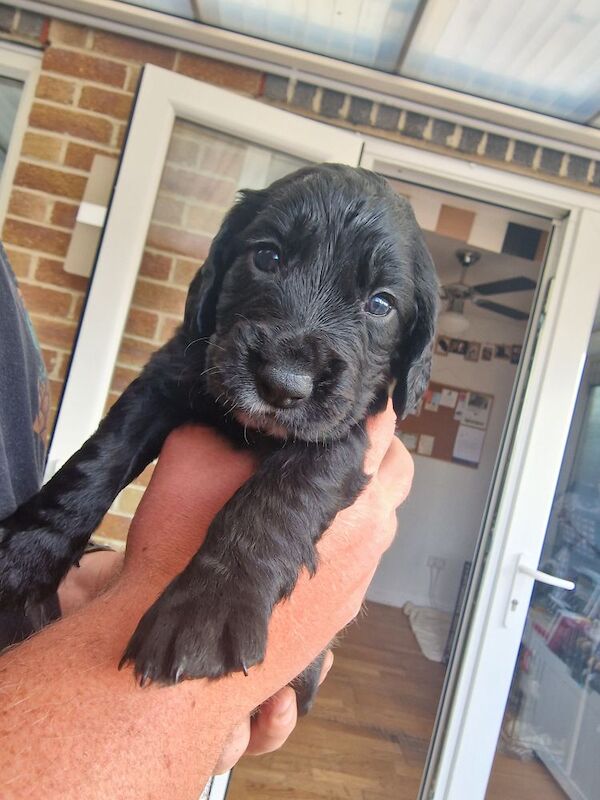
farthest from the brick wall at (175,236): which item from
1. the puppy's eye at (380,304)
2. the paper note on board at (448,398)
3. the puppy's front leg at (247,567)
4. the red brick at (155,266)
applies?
the paper note on board at (448,398)

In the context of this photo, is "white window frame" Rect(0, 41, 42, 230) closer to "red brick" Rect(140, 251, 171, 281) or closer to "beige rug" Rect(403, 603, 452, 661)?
"red brick" Rect(140, 251, 171, 281)

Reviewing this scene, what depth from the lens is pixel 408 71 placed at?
239 centimetres

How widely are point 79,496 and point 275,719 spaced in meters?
0.54

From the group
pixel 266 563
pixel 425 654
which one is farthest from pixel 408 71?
pixel 425 654

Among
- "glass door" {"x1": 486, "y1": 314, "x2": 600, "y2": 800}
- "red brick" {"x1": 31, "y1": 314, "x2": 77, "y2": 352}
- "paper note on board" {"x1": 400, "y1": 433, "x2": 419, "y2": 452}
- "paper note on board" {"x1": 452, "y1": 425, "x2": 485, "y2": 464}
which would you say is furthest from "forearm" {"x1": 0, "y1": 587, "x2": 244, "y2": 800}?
"paper note on board" {"x1": 452, "y1": 425, "x2": 485, "y2": 464}

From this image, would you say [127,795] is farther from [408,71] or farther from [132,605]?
[408,71]

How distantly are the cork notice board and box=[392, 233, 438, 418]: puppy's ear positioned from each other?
553 centimetres

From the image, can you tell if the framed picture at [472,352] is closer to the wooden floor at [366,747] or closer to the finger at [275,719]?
the wooden floor at [366,747]

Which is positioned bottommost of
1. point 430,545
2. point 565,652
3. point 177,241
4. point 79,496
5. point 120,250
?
point 430,545

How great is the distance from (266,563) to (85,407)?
1.62 m

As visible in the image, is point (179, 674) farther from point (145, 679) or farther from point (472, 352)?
point (472, 352)

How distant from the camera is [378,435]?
43.7 inches

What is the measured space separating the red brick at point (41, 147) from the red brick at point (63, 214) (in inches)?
7.6

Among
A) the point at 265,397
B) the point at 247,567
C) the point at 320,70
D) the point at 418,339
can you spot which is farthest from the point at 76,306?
the point at 247,567
